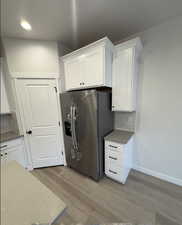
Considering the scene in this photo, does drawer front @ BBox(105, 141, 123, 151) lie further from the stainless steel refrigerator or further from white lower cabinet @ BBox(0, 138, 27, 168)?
white lower cabinet @ BBox(0, 138, 27, 168)

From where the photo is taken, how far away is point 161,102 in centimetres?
189

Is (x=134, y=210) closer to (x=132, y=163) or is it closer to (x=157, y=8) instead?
(x=132, y=163)

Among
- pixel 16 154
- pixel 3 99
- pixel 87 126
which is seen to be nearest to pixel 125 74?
pixel 87 126

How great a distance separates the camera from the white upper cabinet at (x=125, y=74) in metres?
1.76

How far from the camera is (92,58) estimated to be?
1.81m

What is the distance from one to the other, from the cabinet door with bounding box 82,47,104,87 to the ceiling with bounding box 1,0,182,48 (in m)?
0.44

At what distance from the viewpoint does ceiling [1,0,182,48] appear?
1.36 metres

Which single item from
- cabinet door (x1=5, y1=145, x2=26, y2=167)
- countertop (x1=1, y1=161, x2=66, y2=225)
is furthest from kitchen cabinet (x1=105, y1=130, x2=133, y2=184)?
cabinet door (x1=5, y1=145, x2=26, y2=167)

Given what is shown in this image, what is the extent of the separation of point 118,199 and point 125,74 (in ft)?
6.59

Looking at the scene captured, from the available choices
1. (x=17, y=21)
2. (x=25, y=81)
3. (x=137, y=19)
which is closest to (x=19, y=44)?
(x=17, y=21)

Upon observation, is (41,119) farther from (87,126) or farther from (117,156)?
(117,156)

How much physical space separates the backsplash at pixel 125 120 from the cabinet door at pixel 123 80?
40cm

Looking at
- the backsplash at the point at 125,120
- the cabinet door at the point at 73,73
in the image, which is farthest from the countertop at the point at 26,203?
the backsplash at the point at 125,120

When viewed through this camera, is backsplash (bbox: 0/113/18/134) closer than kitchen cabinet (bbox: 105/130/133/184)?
No
